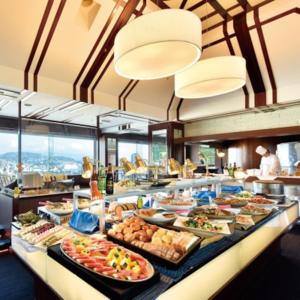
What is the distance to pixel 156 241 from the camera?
1390 millimetres

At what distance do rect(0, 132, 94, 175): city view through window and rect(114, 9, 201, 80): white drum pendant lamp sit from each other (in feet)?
19.7

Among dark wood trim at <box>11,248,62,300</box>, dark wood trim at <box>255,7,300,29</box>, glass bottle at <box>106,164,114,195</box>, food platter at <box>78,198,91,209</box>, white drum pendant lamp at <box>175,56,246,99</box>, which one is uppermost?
dark wood trim at <box>255,7,300,29</box>

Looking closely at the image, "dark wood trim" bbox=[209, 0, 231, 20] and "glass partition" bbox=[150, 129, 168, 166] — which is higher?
"dark wood trim" bbox=[209, 0, 231, 20]

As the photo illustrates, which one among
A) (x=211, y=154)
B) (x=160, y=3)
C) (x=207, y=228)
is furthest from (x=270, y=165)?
(x=207, y=228)

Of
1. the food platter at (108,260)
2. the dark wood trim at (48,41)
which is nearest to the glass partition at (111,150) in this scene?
the dark wood trim at (48,41)

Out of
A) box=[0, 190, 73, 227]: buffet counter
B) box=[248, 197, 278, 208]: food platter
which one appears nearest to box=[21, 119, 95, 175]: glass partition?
box=[0, 190, 73, 227]: buffet counter

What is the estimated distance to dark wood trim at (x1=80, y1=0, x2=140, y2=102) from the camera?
3311mm

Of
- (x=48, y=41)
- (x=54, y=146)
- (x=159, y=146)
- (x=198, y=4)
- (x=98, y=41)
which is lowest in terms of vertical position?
(x=159, y=146)

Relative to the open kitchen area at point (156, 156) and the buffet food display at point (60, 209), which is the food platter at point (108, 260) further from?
the buffet food display at point (60, 209)

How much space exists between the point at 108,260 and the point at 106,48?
3654 mm

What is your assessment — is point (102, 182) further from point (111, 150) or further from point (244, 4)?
point (111, 150)

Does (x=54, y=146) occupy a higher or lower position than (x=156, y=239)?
higher

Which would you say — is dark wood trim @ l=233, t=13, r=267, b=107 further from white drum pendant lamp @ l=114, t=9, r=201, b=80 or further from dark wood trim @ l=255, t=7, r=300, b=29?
white drum pendant lamp @ l=114, t=9, r=201, b=80

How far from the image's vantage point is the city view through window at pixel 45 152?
7445mm
